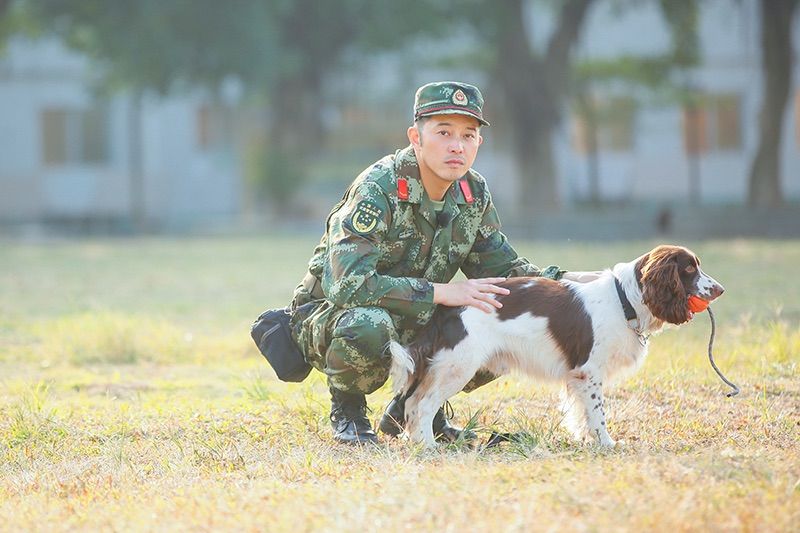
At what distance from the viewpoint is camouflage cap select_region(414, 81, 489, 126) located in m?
5.14

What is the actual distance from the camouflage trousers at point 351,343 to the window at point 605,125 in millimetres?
27033

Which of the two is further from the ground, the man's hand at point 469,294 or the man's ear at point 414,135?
the man's ear at point 414,135

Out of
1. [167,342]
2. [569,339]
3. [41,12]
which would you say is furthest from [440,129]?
[41,12]

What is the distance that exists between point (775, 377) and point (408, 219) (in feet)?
8.18

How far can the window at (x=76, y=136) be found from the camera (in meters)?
38.0

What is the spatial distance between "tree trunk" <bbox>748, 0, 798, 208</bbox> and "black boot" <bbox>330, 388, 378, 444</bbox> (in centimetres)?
2138

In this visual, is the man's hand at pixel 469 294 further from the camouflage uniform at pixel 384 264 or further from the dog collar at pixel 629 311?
the dog collar at pixel 629 311

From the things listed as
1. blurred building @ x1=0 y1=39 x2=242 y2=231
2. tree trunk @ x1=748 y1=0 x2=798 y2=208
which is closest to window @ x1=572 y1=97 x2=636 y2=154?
tree trunk @ x1=748 y1=0 x2=798 y2=208

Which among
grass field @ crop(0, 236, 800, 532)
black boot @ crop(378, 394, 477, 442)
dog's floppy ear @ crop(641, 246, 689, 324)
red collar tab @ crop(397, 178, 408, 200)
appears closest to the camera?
grass field @ crop(0, 236, 800, 532)

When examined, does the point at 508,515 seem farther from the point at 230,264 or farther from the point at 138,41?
the point at 138,41

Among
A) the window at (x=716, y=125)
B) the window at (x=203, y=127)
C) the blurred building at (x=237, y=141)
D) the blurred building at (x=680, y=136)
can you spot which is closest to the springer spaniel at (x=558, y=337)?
the blurred building at (x=237, y=141)

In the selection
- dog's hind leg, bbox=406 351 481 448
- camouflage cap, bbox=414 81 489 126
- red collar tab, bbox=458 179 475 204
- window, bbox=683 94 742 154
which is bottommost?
dog's hind leg, bbox=406 351 481 448

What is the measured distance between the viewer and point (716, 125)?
1511 inches

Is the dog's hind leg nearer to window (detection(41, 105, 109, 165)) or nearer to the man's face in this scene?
the man's face
